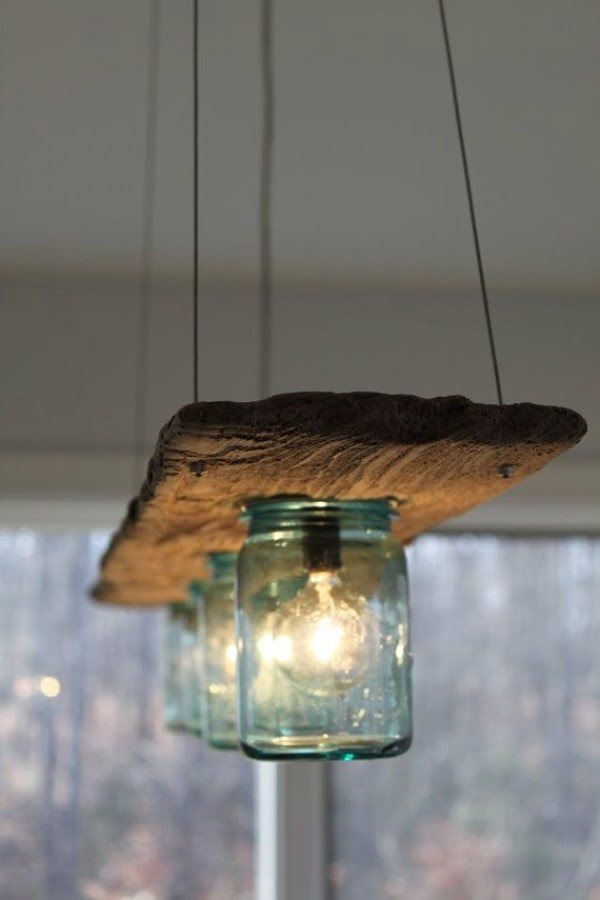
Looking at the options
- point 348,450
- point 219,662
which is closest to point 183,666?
point 219,662

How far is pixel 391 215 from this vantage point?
238 cm

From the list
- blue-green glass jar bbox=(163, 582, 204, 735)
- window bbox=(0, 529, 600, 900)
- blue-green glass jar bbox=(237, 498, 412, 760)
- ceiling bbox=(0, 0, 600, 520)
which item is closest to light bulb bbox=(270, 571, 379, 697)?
blue-green glass jar bbox=(237, 498, 412, 760)

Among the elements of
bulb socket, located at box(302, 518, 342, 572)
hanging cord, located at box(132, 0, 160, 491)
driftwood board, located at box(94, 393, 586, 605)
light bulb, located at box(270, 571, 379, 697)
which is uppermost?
hanging cord, located at box(132, 0, 160, 491)

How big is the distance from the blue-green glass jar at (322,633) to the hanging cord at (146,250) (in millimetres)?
986

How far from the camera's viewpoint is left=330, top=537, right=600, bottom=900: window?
2961 mm

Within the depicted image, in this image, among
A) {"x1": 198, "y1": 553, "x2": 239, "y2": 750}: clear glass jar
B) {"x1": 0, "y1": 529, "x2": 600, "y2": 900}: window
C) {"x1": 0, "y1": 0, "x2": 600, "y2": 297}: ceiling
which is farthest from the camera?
{"x1": 0, "y1": 529, "x2": 600, "y2": 900}: window

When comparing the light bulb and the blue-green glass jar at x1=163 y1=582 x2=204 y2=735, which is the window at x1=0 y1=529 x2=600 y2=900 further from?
the light bulb

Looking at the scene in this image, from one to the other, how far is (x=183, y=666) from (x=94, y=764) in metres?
1.17

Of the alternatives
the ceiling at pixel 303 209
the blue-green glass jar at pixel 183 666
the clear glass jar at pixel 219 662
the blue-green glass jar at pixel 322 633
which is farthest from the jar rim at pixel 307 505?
the ceiling at pixel 303 209

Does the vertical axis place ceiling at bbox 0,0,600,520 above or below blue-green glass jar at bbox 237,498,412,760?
above

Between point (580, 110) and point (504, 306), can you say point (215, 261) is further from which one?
point (580, 110)

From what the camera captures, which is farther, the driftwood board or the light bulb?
the light bulb

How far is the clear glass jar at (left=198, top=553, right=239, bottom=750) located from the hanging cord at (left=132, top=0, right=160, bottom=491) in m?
0.79

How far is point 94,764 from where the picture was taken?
2.94m
